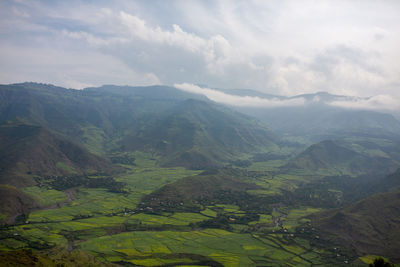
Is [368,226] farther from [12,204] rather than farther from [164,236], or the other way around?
[12,204]

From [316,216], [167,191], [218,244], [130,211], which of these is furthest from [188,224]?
[316,216]

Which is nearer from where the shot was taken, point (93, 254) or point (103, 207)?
point (93, 254)

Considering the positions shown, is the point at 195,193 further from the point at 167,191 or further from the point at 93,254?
the point at 93,254

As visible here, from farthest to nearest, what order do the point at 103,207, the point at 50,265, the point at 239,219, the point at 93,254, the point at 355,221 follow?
the point at 103,207 < the point at 239,219 < the point at 355,221 < the point at 93,254 < the point at 50,265

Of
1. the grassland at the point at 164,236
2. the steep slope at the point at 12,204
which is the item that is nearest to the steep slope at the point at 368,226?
the grassland at the point at 164,236

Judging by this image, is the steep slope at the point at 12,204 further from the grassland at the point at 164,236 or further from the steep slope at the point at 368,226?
the steep slope at the point at 368,226

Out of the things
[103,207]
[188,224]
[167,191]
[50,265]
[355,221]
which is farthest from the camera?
[167,191]

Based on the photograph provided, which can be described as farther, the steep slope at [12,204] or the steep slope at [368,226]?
the steep slope at [12,204]

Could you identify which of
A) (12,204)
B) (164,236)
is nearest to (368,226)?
(164,236)

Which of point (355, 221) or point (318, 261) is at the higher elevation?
point (355, 221)
